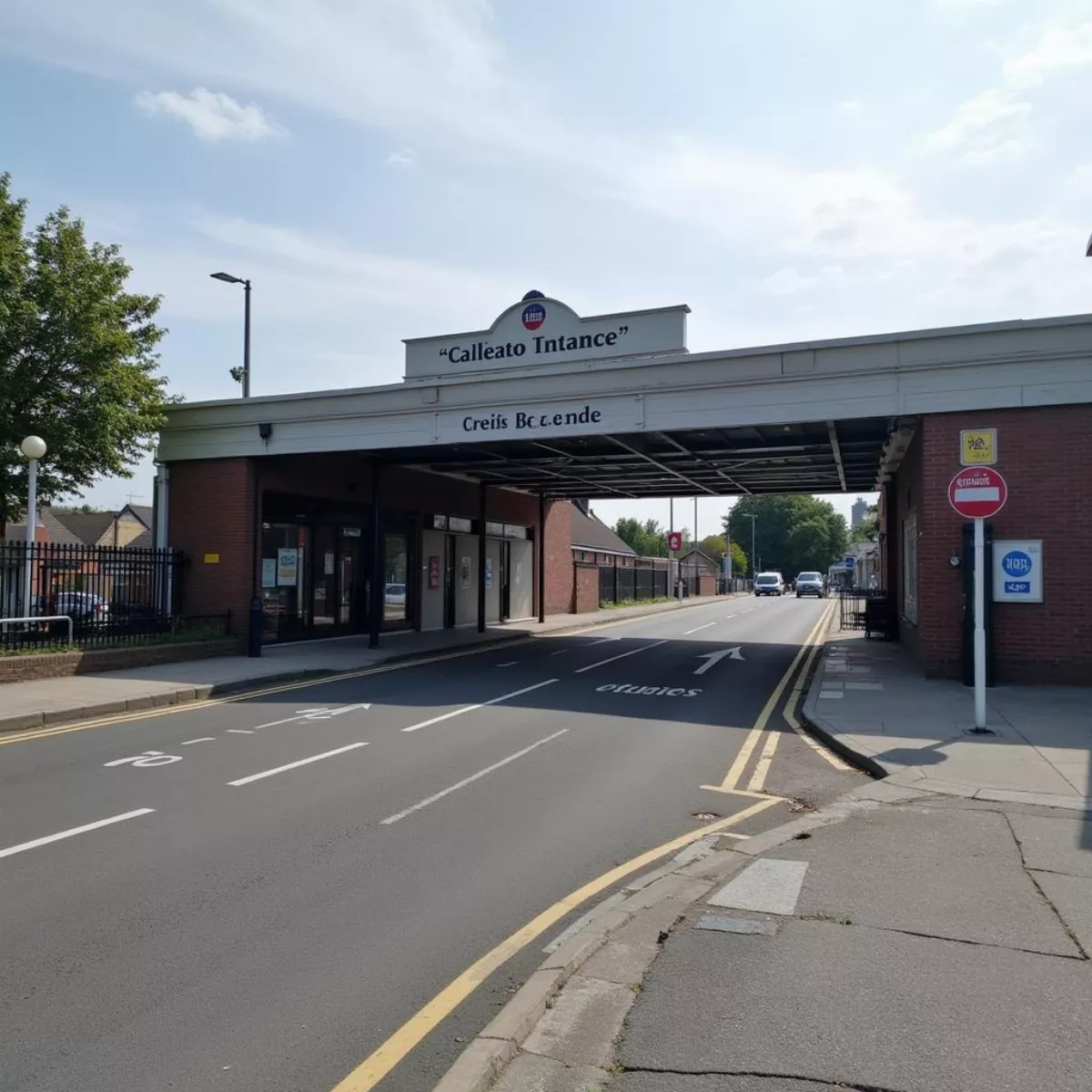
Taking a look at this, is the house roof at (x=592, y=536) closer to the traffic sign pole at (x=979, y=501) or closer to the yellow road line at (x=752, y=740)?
the yellow road line at (x=752, y=740)

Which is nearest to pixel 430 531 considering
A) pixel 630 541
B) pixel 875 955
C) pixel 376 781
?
pixel 376 781

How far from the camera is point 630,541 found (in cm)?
10756

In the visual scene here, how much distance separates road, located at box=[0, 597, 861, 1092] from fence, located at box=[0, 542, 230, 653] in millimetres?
4593

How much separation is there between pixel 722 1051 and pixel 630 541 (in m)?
105

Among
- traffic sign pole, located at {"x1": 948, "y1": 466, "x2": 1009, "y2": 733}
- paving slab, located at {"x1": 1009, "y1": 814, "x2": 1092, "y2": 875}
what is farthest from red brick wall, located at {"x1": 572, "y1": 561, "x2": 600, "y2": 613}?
paving slab, located at {"x1": 1009, "y1": 814, "x2": 1092, "y2": 875}

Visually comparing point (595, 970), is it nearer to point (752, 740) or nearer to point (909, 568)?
point (752, 740)

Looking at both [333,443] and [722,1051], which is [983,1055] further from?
[333,443]

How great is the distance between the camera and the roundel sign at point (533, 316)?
17391mm

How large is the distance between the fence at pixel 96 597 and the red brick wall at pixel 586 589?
62.2 ft

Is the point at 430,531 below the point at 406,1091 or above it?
above

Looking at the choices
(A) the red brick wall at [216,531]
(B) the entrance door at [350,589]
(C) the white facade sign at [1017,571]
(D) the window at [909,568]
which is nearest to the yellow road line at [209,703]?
(B) the entrance door at [350,589]

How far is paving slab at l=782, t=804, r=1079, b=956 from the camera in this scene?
4754 millimetres

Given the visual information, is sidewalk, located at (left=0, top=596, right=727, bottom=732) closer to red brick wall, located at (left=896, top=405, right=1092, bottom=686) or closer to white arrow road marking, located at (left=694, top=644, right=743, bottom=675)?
white arrow road marking, located at (left=694, top=644, right=743, bottom=675)

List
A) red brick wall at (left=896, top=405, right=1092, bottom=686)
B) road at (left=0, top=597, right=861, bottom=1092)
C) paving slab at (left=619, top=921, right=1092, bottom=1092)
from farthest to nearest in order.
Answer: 1. red brick wall at (left=896, top=405, right=1092, bottom=686)
2. road at (left=0, top=597, right=861, bottom=1092)
3. paving slab at (left=619, top=921, right=1092, bottom=1092)
